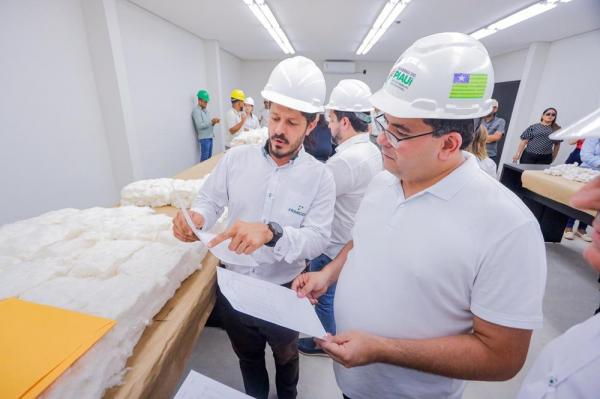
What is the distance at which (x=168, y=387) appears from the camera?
1058mm

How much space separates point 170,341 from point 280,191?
31.2 inches

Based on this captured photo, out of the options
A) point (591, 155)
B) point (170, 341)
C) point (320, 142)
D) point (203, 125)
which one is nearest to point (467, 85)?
point (170, 341)

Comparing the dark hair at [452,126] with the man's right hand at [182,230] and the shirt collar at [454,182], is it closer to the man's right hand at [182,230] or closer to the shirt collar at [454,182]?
the shirt collar at [454,182]

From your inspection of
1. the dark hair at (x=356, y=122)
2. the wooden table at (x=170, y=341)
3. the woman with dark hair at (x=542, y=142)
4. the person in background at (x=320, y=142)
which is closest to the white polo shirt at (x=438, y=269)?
the wooden table at (x=170, y=341)

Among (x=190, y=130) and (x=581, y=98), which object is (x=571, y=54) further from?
(x=190, y=130)

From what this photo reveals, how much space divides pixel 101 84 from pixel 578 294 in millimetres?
6576

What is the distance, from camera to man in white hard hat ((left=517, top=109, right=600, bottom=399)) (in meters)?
0.61

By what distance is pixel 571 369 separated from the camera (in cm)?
69

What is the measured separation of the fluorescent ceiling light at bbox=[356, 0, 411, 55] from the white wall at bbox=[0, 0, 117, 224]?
442 cm

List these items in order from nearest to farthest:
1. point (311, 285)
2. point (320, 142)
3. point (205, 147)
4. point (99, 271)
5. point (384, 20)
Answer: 1. point (99, 271)
2. point (311, 285)
3. point (320, 142)
4. point (384, 20)
5. point (205, 147)

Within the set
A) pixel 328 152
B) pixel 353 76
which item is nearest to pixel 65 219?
pixel 328 152

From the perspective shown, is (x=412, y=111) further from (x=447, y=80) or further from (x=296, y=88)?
(x=296, y=88)

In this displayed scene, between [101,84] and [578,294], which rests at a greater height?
[101,84]

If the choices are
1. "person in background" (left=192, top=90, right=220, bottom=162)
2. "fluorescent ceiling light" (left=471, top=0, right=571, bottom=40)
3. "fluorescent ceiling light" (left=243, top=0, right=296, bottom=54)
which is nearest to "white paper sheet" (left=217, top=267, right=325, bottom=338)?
"fluorescent ceiling light" (left=243, top=0, right=296, bottom=54)
